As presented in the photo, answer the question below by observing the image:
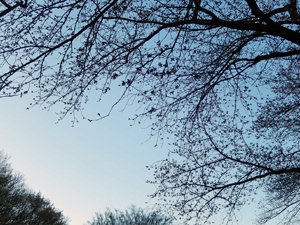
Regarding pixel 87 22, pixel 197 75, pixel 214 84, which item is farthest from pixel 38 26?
pixel 214 84

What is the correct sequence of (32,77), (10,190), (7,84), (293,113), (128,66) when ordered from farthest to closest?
(10,190) → (293,113) → (128,66) → (32,77) → (7,84)

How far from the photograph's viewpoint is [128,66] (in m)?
4.94

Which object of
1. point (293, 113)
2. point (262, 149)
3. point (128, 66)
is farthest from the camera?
point (293, 113)

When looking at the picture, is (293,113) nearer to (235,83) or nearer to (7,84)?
(235,83)

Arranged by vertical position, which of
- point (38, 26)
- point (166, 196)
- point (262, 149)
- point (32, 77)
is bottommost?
point (166, 196)

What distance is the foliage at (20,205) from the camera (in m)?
20.3

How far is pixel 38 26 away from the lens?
4.46m

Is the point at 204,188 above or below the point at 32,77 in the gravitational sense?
below

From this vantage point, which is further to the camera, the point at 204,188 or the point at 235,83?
the point at 204,188

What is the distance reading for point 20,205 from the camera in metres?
23.2

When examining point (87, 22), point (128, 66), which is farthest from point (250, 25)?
point (87, 22)

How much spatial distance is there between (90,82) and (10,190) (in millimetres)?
22546

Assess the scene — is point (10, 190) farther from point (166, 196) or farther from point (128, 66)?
point (128, 66)

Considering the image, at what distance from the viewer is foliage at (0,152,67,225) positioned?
20297 millimetres
